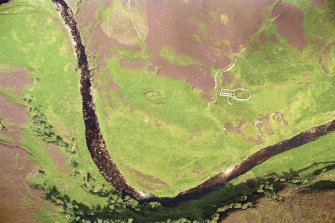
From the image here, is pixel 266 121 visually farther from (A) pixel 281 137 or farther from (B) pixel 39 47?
(B) pixel 39 47

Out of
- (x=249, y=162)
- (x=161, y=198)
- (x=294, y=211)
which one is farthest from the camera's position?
(x=249, y=162)

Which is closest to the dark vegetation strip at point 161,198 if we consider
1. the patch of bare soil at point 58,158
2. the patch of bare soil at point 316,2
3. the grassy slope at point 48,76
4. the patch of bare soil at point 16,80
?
the grassy slope at point 48,76

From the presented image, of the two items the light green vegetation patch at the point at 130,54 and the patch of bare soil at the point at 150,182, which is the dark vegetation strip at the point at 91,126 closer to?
the patch of bare soil at the point at 150,182

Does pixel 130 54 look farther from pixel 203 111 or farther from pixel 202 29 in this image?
pixel 203 111

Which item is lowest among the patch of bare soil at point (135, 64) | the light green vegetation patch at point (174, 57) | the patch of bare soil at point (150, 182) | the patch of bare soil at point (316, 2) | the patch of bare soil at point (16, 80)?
the patch of bare soil at point (150, 182)

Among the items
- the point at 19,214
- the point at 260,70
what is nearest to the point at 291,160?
the point at 260,70

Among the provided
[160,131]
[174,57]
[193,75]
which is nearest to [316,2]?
[193,75]

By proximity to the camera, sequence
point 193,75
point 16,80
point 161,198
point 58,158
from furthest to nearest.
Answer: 1. point 16,80
2. point 193,75
3. point 58,158
4. point 161,198

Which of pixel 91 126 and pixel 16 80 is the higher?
A: pixel 16 80
